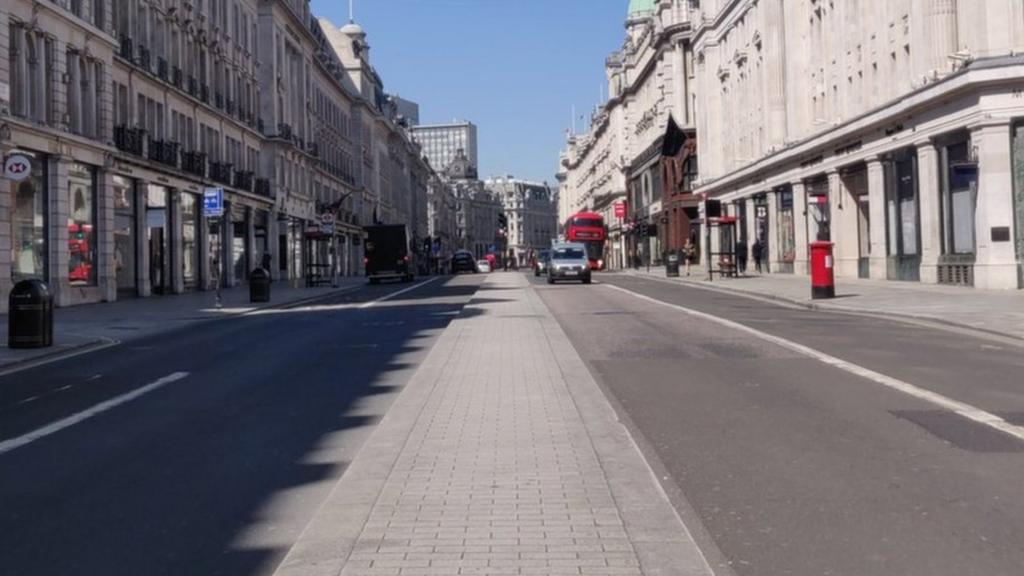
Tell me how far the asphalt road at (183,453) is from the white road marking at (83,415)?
3.5 inches

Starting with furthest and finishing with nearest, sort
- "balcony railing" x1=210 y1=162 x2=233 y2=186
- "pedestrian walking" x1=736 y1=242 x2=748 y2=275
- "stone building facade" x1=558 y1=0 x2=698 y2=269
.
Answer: "stone building facade" x1=558 y1=0 x2=698 y2=269
"pedestrian walking" x1=736 y1=242 x2=748 y2=275
"balcony railing" x1=210 y1=162 x2=233 y2=186

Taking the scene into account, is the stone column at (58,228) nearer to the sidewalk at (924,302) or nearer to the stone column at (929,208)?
the sidewalk at (924,302)

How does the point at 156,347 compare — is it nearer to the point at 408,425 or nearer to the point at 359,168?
the point at 408,425

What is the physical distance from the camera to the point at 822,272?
29.5 meters

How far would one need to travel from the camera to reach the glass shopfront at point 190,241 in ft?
153

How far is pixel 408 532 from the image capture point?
5.89m

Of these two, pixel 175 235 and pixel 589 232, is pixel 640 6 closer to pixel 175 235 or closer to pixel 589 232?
pixel 589 232

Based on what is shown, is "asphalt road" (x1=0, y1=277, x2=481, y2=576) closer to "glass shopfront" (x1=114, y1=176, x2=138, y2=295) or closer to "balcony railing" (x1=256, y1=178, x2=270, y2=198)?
"glass shopfront" (x1=114, y1=176, x2=138, y2=295)

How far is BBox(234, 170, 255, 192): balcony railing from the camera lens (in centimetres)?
5456

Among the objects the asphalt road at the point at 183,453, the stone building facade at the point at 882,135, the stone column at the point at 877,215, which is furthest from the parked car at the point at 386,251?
the asphalt road at the point at 183,453

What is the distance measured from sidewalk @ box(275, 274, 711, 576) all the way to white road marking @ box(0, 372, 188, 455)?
3.20 metres

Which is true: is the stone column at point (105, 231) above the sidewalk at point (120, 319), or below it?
above

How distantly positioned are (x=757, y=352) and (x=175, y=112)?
3554 cm

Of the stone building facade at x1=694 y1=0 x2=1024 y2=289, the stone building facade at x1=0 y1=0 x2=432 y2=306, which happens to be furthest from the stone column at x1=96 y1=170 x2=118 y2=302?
the stone building facade at x1=694 y1=0 x2=1024 y2=289
